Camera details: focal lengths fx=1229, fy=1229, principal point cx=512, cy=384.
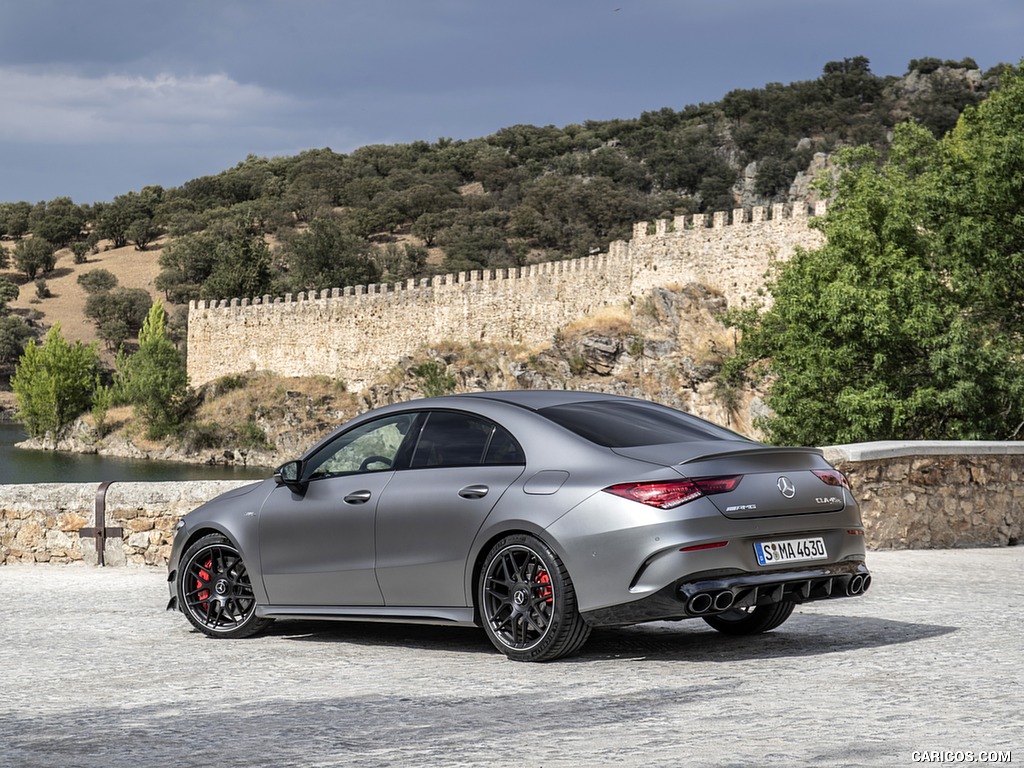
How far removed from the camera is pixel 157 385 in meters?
74.6

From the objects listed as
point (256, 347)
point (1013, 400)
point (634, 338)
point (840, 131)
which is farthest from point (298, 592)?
point (840, 131)

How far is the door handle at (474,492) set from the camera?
21.8ft

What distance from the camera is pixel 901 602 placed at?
867cm

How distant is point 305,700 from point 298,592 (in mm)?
1967

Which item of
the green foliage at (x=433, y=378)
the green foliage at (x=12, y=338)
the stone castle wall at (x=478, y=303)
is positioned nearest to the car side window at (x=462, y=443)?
the stone castle wall at (x=478, y=303)

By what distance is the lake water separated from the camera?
57.0 m

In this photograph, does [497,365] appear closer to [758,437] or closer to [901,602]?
[758,437]

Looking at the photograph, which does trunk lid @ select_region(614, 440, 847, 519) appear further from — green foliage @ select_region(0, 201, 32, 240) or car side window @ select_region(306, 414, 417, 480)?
green foliage @ select_region(0, 201, 32, 240)

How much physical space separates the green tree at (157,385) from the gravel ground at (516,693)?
6869 centimetres

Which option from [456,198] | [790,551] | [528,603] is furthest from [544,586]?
[456,198]

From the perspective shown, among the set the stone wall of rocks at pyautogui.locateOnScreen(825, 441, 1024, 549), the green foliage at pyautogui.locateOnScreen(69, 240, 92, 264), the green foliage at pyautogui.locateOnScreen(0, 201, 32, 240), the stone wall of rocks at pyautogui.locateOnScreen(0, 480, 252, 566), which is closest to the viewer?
the stone wall of rocks at pyautogui.locateOnScreen(0, 480, 252, 566)

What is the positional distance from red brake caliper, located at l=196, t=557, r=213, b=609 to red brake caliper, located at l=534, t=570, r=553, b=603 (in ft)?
8.71
